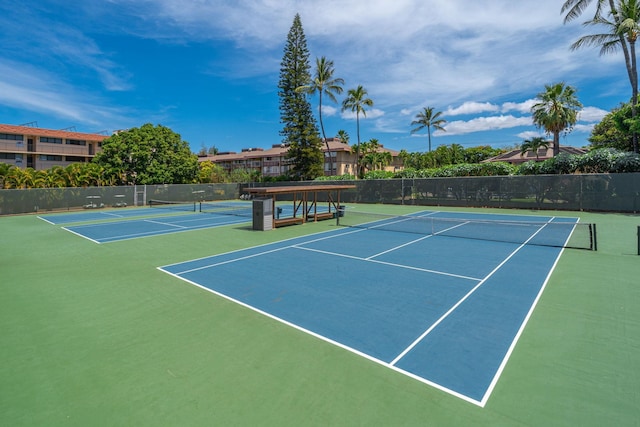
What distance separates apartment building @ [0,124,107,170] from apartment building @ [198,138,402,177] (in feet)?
84.8

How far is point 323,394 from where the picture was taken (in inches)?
161

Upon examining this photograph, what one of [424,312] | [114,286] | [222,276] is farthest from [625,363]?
[114,286]

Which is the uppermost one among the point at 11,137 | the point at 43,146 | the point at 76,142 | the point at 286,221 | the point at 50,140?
the point at 76,142

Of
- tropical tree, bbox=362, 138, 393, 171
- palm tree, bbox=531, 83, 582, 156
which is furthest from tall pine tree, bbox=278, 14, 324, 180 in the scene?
palm tree, bbox=531, 83, 582, 156

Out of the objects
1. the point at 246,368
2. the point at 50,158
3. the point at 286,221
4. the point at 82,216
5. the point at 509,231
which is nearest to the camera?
the point at 246,368

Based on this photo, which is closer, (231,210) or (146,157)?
(231,210)

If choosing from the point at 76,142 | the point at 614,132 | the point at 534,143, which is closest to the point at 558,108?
the point at 614,132

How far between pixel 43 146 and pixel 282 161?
1493 inches

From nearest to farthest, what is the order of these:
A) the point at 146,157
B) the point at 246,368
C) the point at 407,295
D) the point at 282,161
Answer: the point at 246,368, the point at 407,295, the point at 146,157, the point at 282,161

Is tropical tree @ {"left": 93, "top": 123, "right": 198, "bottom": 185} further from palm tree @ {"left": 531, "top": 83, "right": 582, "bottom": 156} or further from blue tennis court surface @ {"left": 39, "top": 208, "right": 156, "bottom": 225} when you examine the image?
palm tree @ {"left": 531, "top": 83, "right": 582, "bottom": 156}

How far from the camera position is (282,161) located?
6575 centimetres

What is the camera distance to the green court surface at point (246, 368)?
3736 mm

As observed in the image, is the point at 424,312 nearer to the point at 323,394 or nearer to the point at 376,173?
the point at 323,394

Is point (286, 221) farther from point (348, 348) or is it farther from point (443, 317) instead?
point (348, 348)
